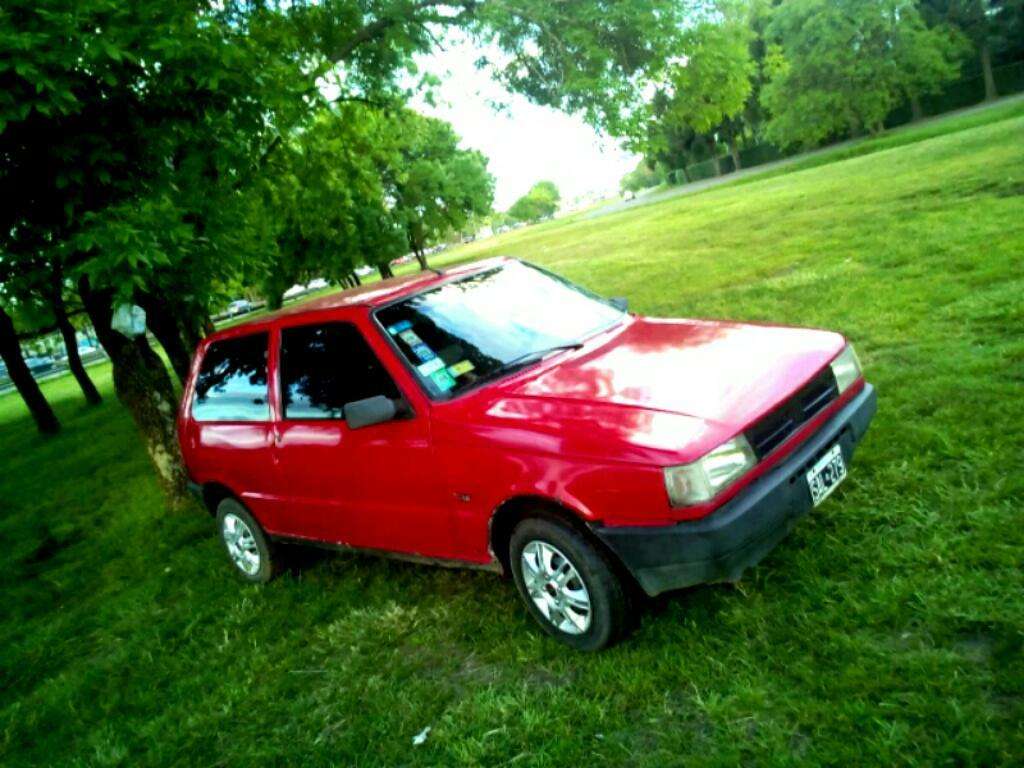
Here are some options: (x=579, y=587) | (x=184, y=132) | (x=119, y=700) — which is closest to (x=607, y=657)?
(x=579, y=587)

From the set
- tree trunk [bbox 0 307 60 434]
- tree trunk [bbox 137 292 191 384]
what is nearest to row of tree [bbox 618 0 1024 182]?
tree trunk [bbox 0 307 60 434]

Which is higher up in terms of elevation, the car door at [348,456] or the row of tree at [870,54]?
the row of tree at [870,54]

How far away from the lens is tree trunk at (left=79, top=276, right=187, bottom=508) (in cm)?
762

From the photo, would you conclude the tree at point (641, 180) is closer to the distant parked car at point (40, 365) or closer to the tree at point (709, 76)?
the distant parked car at point (40, 365)

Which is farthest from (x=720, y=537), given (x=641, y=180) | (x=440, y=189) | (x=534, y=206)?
(x=534, y=206)

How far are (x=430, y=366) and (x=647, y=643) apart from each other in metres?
1.71

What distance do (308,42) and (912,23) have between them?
4293cm

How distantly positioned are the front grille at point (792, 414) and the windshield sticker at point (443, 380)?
147 cm

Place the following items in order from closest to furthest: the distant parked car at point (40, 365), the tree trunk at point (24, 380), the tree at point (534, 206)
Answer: the tree trunk at point (24, 380) → the distant parked car at point (40, 365) → the tree at point (534, 206)

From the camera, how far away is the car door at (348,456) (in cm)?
362

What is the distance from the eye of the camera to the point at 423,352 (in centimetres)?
379

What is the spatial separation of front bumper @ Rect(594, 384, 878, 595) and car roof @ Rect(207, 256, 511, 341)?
195 cm

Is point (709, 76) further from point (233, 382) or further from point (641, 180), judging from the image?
point (641, 180)

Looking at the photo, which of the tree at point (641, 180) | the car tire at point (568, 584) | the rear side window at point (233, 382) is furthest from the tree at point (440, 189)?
the tree at point (641, 180)
